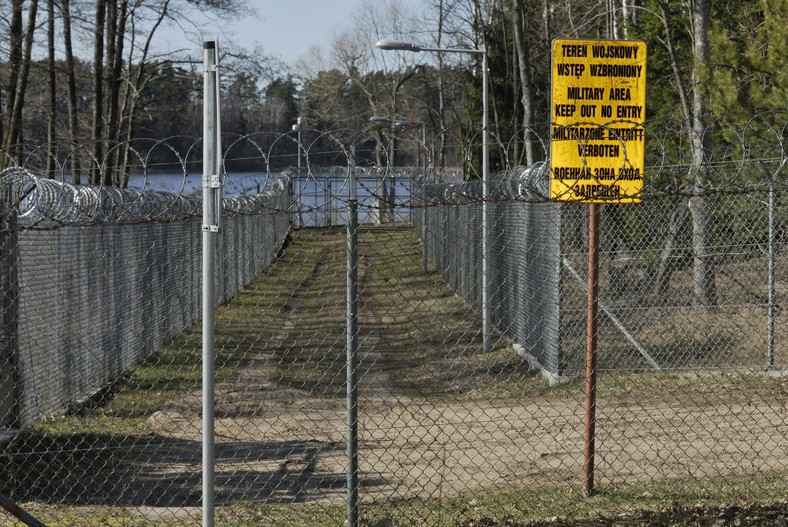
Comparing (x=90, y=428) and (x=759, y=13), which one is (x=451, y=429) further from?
(x=759, y=13)

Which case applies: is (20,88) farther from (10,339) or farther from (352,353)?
(352,353)

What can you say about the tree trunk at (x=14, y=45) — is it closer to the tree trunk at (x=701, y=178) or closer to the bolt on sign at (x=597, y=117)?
the tree trunk at (x=701, y=178)

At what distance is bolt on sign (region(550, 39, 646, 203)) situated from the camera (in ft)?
20.5

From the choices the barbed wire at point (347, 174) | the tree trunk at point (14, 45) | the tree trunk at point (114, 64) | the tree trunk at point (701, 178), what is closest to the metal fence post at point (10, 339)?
the barbed wire at point (347, 174)

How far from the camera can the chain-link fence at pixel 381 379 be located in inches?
252

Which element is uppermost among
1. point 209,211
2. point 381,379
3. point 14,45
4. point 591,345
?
point 14,45

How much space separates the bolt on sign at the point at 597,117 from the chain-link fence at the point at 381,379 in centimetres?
26

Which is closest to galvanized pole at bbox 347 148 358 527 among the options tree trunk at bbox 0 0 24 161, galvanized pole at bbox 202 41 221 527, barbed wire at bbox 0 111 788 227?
barbed wire at bbox 0 111 788 227

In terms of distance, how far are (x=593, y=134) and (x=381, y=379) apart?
7046 mm

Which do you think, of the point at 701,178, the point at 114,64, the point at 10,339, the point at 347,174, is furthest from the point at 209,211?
the point at 114,64

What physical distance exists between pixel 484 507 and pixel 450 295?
1432 cm

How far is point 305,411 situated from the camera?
35.4 ft

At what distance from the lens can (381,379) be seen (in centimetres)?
1284

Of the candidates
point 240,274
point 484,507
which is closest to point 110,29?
point 240,274
